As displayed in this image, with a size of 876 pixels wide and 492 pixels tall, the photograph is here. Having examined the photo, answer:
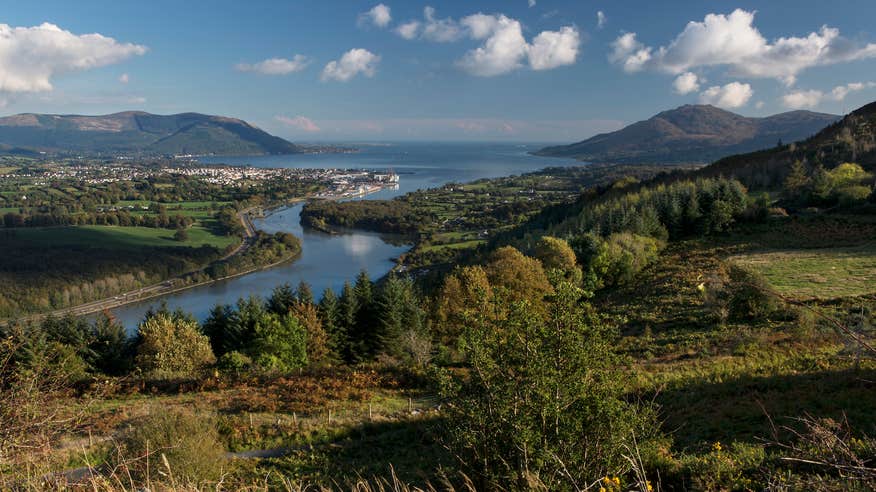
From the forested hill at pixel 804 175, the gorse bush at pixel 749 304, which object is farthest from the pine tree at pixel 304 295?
the gorse bush at pixel 749 304

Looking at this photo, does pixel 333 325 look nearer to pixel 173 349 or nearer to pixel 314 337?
pixel 314 337

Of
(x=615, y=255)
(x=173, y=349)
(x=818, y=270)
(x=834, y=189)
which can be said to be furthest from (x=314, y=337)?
(x=834, y=189)

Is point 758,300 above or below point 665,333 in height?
above

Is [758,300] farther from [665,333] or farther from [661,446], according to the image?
[661,446]

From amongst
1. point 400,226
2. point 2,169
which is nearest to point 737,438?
point 400,226

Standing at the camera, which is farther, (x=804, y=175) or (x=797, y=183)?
(x=804, y=175)

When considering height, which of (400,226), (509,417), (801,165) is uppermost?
(801,165)

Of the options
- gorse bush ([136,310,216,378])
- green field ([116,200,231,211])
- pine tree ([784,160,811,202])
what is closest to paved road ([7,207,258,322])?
gorse bush ([136,310,216,378])
